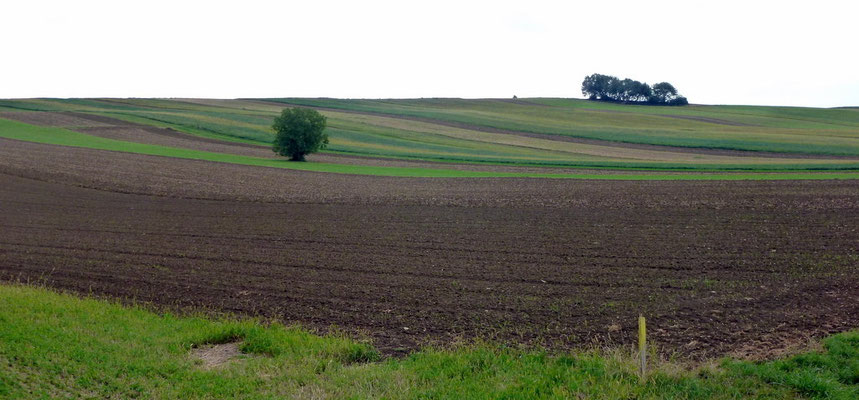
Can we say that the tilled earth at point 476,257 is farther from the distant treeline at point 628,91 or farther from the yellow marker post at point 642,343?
the distant treeline at point 628,91

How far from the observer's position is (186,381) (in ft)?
28.4

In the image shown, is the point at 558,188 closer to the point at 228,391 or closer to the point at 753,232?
the point at 753,232

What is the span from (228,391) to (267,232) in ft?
46.2

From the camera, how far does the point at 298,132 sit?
52.7 m

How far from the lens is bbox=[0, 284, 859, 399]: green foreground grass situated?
8.20 meters

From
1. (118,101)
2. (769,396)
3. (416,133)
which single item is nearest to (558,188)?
(769,396)

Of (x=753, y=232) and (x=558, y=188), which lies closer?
(x=753, y=232)

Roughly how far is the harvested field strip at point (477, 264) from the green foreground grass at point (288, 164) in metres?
12.3

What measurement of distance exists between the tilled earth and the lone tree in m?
18.3

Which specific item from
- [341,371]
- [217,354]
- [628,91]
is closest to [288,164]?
[217,354]

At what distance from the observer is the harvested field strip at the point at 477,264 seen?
11.6 metres

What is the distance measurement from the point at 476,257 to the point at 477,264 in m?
0.94

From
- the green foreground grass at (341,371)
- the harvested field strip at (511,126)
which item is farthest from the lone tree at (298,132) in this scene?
the green foreground grass at (341,371)

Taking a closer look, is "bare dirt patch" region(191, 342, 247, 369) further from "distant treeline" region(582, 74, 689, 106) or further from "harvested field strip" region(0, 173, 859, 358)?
"distant treeline" region(582, 74, 689, 106)
